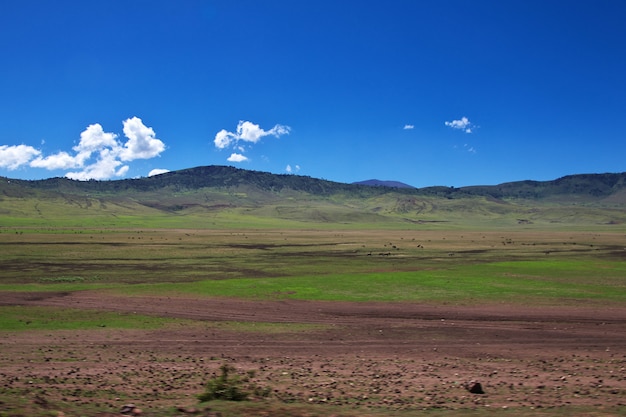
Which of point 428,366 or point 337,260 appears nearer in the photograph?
point 428,366

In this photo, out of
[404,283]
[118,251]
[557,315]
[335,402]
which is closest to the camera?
[335,402]

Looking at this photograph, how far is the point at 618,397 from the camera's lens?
15484mm

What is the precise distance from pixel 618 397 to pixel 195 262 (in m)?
54.4

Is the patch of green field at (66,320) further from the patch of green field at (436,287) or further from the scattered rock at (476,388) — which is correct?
the scattered rock at (476,388)

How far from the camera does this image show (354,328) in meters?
28.0

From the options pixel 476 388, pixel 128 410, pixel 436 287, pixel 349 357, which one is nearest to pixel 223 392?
pixel 128 410

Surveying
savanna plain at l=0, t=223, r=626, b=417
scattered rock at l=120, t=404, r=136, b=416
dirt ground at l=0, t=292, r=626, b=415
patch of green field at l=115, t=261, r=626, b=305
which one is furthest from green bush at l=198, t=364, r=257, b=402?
patch of green field at l=115, t=261, r=626, b=305

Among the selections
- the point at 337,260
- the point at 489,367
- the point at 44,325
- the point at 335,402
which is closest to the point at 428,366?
the point at 489,367

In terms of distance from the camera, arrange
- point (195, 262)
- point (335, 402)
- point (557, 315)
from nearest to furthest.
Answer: point (335, 402)
point (557, 315)
point (195, 262)

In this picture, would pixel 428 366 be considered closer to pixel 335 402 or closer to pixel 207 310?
pixel 335 402

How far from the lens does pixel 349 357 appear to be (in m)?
21.9

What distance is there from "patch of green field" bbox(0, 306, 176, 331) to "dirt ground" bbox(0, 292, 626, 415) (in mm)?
1315

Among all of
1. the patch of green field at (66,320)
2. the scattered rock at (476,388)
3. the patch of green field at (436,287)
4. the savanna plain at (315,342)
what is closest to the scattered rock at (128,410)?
the savanna plain at (315,342)

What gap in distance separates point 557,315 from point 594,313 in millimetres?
2571
